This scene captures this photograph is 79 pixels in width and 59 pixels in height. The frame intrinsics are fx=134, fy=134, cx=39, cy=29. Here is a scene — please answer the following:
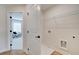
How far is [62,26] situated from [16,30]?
1.86 ft

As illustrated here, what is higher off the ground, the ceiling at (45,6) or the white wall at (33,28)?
the ceiling at (45,6)

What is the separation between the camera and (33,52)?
5.37 ft

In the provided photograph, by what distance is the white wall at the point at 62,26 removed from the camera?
1577mm

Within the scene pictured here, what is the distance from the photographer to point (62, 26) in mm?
1624

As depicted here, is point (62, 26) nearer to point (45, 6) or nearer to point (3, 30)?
point (45, 6)

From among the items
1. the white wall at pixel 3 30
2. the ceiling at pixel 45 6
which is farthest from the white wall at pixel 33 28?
the white wall at pixel 3 30

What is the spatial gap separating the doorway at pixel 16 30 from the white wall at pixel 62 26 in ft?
1.00

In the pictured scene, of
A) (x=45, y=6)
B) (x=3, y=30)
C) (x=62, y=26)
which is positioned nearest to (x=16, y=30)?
(x=3, y=30)

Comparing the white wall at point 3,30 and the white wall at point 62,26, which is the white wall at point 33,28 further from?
the white wall at point 3,30

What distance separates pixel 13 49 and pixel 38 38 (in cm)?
34

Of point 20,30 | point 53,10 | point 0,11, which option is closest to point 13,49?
point 20,30

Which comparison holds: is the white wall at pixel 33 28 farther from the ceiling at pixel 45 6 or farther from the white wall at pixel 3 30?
the white wall at pixel 3 30

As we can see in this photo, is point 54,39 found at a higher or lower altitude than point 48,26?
lower
